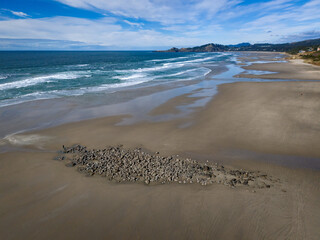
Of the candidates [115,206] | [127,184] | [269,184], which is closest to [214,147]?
[269,184]

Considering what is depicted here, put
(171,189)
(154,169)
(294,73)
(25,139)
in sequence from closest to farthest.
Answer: (171,189) → (154,169) → (25,139) → (294,73)

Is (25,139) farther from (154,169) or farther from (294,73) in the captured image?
(294,73)

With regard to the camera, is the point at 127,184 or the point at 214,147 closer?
the point at 127,184

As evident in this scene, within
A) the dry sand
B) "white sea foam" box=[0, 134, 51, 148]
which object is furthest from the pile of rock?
the dry sand

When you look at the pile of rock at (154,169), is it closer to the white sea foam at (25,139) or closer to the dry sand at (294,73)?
the white sea foam at (25,139)

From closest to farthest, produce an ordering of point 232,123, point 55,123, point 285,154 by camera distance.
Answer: point 285,154 → point 232,123 → point 55,123

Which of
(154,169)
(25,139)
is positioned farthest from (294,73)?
(25,139)

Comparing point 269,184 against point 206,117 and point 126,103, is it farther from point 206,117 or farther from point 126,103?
point 126,103

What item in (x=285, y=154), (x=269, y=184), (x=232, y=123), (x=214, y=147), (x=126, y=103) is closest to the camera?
(x=269, y=184)
